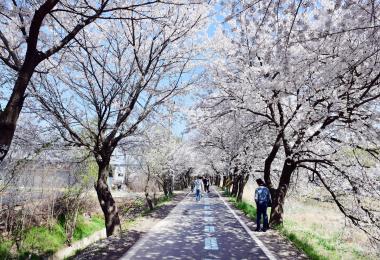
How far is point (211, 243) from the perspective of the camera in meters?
10.2

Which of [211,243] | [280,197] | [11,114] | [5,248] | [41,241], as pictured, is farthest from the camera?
[41,241]

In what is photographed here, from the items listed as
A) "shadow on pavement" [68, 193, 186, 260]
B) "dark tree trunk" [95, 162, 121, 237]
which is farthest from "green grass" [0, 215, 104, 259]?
"shadow on pavement" [68, 193, 186, 260]

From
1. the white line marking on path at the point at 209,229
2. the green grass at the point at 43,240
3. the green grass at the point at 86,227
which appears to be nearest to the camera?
the white line marking on path at the point at 209,229

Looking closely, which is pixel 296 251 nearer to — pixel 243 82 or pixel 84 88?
pixel 243 82

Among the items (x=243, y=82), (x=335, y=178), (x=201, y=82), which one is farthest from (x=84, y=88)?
(x=335, y=178)

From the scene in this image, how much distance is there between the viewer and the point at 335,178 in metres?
13.1

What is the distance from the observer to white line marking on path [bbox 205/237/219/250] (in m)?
9.69

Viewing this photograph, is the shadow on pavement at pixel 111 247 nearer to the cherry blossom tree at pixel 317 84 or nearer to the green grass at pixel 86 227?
the cherry blossom tree at pixel 317 84

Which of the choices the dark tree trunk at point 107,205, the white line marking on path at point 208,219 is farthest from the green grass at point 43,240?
the white line marking on path at point 208,219

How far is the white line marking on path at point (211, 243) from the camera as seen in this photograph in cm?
969

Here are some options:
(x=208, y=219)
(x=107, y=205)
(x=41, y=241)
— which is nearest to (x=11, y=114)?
(x=107, y=205)

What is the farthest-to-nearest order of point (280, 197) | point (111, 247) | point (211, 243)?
point (280, 197) < point (211, 243) < point (111, 247)

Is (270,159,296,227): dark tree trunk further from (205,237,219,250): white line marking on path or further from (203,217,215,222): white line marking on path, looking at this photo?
(205,237,219,250): white line marking on path

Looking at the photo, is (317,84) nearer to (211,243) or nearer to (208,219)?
(211,243)
